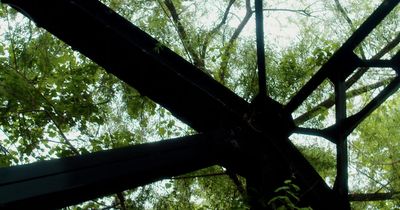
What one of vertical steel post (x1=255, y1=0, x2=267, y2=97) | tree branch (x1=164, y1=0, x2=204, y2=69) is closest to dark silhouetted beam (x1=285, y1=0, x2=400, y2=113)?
vertical steel post (x1=255, y1=0, x2=267, y2=97)

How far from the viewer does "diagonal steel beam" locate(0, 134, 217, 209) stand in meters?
1.70

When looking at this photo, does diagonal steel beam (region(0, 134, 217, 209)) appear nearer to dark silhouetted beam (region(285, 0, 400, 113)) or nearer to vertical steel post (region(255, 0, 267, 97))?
vertical steel post (region(255, 0, 267, 97))

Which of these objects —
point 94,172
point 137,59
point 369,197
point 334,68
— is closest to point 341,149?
point 334,68

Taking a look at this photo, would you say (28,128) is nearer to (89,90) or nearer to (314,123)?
(89,90)

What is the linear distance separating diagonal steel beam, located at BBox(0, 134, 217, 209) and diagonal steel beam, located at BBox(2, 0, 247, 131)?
0.29 metres

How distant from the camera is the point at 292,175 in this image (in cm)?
301

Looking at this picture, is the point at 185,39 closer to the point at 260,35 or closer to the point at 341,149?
the point at 260,35

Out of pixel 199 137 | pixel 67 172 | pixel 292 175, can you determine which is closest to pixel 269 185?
pixel 292 175

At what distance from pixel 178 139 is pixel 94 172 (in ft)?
2.17

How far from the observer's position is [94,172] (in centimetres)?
200

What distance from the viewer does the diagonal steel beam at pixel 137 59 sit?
2385 mm

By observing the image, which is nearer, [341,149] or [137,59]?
[137,59]

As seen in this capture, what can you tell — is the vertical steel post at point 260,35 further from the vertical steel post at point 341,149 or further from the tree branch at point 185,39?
the tree branch at point 185,39

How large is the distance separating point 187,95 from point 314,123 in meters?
2.37
